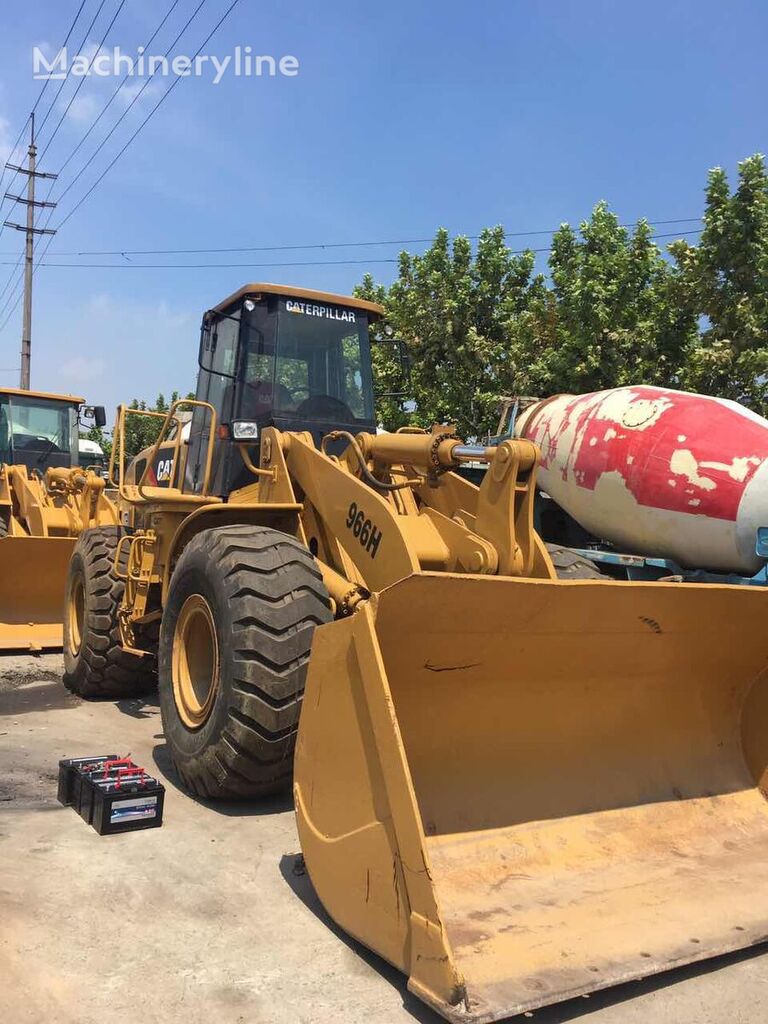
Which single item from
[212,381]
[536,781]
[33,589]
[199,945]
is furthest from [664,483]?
[33,589]

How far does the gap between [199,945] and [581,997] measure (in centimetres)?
131

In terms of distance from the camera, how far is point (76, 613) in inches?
299

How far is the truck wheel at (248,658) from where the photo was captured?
3951 mm

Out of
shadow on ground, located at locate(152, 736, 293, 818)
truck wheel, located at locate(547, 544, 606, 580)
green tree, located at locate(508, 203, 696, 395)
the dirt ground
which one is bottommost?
shadow on ground, located at locate(152, 736, 293, 818)

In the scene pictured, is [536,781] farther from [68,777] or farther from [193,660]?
[68,777]

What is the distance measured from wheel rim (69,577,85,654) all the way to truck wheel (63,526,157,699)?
0.03 meters

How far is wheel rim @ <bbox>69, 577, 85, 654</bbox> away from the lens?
24.5 ft

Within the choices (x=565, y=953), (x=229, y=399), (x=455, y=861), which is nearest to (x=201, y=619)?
(x=229, y=399)

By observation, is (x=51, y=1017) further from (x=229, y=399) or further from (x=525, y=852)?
(x=229, y=399)

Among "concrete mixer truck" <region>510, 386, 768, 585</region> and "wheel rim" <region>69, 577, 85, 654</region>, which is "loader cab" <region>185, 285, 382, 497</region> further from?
"concrete mixer truck" <region>510, 386, 768, 585</region>

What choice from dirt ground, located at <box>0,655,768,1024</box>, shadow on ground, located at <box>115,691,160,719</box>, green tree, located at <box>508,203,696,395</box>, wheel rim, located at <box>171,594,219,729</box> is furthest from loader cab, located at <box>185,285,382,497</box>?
green tree, located at <box>508,203,696,395</box>

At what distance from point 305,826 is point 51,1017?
1.01 metres

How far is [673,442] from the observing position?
7598mm

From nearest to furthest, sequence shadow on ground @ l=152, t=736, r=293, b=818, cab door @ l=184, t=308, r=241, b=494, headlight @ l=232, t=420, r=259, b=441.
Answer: shadow on ground @ l=152, t=736, r=293, b=818 < headlight @ l=232, t=420, r=259, b=441 < cab door @ l=184, t=308, r=241, b=494
